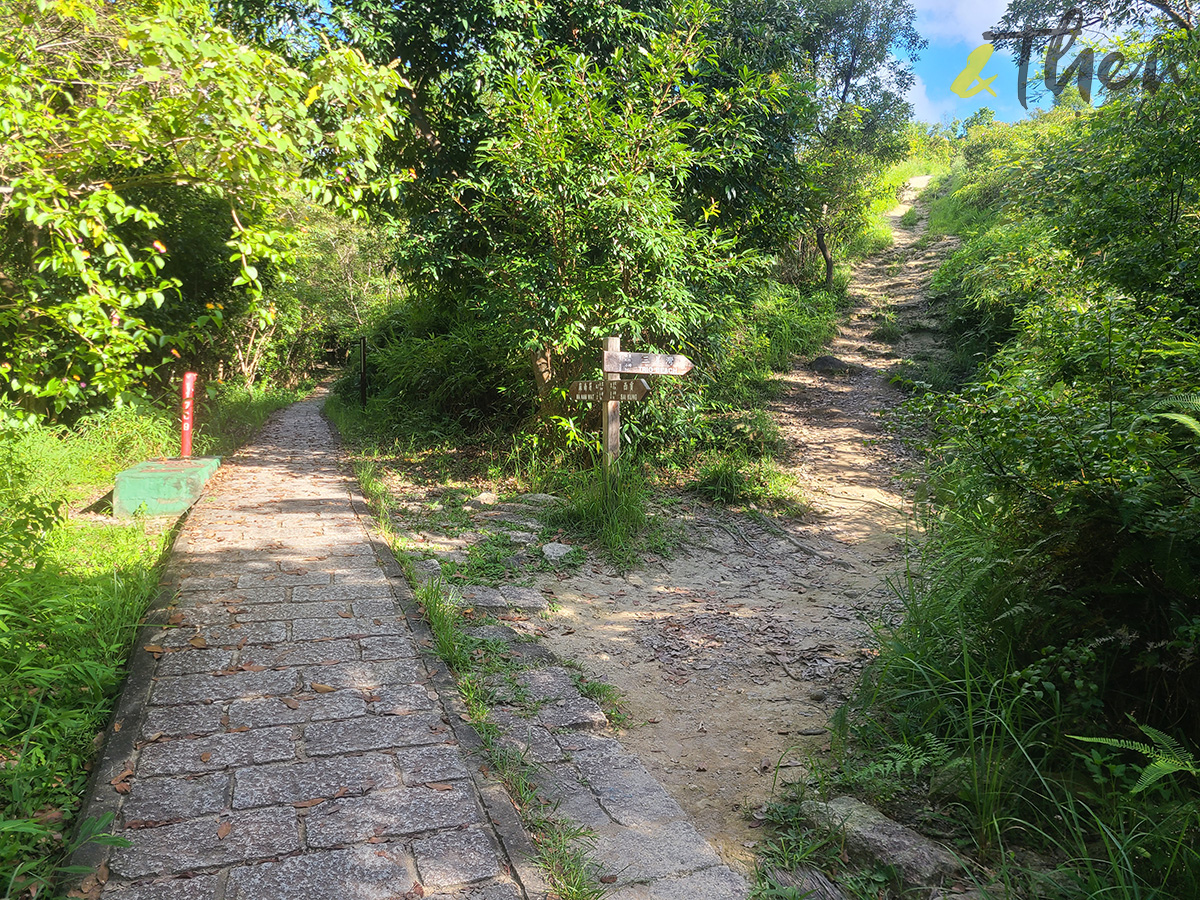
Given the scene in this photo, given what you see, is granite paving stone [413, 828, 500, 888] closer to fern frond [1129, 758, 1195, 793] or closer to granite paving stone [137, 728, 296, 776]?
granite paving stone [137, 728, 296, 776]

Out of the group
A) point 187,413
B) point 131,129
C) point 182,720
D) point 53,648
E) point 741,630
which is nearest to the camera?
point 182,720

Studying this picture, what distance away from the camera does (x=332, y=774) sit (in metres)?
2.72

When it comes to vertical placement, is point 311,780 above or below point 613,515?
below

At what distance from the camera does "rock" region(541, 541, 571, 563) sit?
19.2 ft

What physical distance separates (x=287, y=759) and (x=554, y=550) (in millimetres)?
3319

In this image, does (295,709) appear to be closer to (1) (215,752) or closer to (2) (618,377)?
(1) (215,752)

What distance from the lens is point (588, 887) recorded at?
223 centimetres

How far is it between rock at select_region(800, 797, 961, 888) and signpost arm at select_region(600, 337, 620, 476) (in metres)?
4.24

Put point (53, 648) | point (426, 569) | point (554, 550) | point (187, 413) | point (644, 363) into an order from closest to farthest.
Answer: point (53, 648)
point (426, 569)
point (554, 550)
point (644, 363)
point (187, 413)

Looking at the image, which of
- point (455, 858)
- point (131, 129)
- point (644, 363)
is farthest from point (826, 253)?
point (455, 858)

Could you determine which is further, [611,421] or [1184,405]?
[611,421]

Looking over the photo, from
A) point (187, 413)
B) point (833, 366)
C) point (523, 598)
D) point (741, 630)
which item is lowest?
point (741, 630)

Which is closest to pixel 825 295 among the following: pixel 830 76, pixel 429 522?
pixel 830 76

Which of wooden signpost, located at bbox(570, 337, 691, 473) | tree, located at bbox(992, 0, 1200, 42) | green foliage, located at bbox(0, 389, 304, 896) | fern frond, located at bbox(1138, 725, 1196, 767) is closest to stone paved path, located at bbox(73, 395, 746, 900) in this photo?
green foliage, located at bbox(0, 389, 304, 896)
